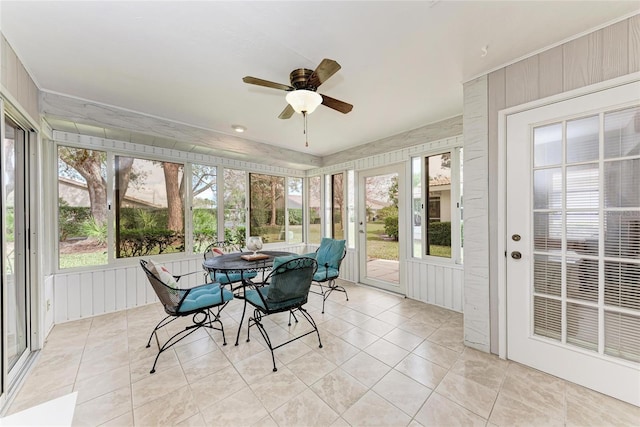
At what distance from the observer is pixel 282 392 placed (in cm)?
177

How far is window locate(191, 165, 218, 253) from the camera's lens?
4016 millimetres

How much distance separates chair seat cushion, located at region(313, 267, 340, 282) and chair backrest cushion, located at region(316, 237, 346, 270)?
7cm

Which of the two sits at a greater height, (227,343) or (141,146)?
(141,146)

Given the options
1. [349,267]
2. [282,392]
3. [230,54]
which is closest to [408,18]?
[230,54]

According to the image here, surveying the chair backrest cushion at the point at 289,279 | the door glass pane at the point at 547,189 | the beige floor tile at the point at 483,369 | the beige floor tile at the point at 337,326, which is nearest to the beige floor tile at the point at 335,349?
the beige floor tile at the point at 337,326

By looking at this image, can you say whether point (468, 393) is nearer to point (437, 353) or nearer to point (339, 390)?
point (437, 353)

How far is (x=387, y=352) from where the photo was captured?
227 centimetres

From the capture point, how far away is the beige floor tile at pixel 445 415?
58.9 inches

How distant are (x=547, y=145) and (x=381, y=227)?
253cm

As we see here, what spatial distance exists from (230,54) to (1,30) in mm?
1505

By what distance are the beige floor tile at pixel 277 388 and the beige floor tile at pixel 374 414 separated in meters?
0.41

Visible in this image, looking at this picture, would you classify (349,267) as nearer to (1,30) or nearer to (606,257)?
(606,257)

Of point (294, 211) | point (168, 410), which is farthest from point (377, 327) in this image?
point (294, 211)

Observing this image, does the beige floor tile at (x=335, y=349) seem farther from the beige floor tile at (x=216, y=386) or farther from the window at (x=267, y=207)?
the window at (x=267, y=207)
